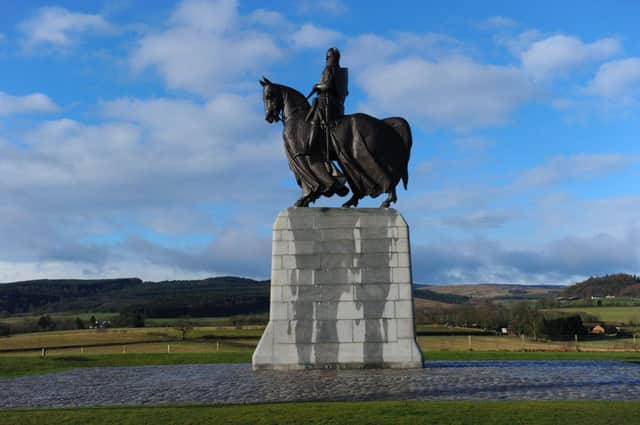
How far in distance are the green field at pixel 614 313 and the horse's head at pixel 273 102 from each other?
56.5 m

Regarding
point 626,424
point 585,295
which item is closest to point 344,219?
point 626,424

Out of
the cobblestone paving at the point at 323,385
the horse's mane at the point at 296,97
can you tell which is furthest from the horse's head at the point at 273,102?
the cobblestone paving at the point at 323,385

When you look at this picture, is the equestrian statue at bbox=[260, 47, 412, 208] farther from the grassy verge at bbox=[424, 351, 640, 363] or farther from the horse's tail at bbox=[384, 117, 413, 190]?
the grassy verge at bbox=[424, 351, 640, 363]

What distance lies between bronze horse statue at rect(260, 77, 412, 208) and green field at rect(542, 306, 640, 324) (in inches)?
2157

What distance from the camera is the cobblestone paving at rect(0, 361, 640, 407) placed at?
45.2 ft

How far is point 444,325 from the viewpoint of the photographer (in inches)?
2398

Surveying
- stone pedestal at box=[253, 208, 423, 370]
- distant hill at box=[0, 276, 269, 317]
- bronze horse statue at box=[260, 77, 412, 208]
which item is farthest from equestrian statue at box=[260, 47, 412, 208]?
distant hill at box=[0, 276, 269, 317]

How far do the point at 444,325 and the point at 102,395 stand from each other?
49706 mm

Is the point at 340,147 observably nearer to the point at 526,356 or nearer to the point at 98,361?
the point at 526,356

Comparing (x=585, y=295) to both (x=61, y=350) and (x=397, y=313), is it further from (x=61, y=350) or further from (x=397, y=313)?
(x=397, y=313)

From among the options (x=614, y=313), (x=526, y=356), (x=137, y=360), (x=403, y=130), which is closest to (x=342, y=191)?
(x=403, y=130)

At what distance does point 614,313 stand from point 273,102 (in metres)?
68.6

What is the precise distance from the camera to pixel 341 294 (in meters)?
19.9

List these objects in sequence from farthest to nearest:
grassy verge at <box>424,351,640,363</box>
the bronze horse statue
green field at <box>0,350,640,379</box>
Result: grassy verge at <box>424,351,640,363</box>
green field at <box>0,350,640,379</box>
the bronze horse statue
